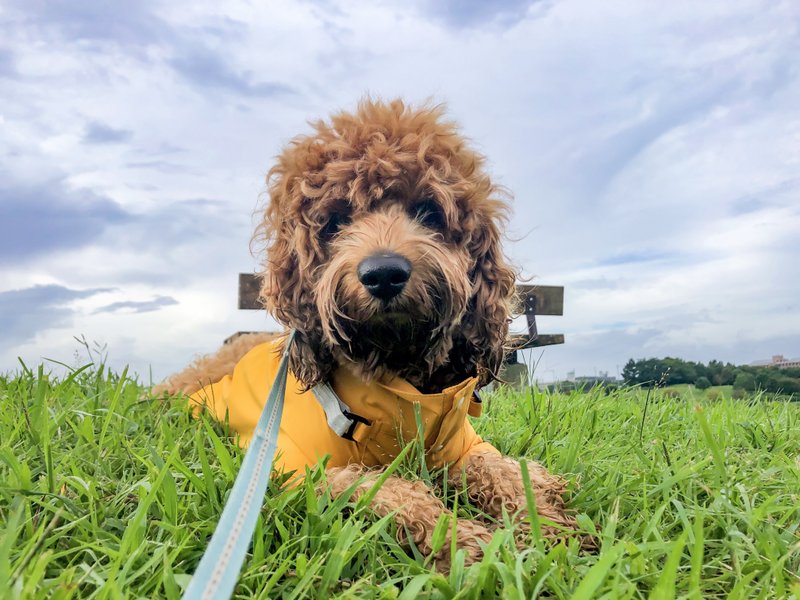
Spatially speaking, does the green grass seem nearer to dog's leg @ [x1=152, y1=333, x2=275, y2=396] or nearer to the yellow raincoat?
the yellow raincoat

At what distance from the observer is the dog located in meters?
2.43

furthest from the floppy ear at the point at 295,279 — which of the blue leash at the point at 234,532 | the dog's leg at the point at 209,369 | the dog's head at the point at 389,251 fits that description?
the dog's leg at the point at 209,369

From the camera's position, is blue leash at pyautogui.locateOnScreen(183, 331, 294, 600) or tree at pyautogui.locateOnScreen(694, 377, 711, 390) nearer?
blue leash at pyautogui.locateOnScreen(183, 331, 294, 600)

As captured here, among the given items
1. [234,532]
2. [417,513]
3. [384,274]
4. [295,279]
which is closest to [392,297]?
[384,274]

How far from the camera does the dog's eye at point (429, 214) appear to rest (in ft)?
8.90

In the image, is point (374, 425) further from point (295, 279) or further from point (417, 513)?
point (295, 279)

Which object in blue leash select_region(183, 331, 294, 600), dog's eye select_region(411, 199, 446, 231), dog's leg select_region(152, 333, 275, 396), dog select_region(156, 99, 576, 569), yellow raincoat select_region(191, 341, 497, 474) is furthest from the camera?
dog's leg select_region(152, 333, 275, 396)

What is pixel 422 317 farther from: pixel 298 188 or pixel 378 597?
pixel 378 597

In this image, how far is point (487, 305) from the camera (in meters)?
2.78

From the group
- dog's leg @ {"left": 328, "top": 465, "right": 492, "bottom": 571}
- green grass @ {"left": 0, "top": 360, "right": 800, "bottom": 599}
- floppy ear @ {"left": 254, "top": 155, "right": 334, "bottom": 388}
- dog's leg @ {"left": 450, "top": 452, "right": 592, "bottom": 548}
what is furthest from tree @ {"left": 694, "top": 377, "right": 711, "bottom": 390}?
floppy ear @ {"left": 254, "top": 155, "right": 334, "bottom": 388}

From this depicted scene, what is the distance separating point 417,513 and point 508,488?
599mm

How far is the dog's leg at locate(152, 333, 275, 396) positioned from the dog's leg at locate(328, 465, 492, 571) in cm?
182

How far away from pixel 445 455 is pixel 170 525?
135cm

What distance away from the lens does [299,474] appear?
2.45m
